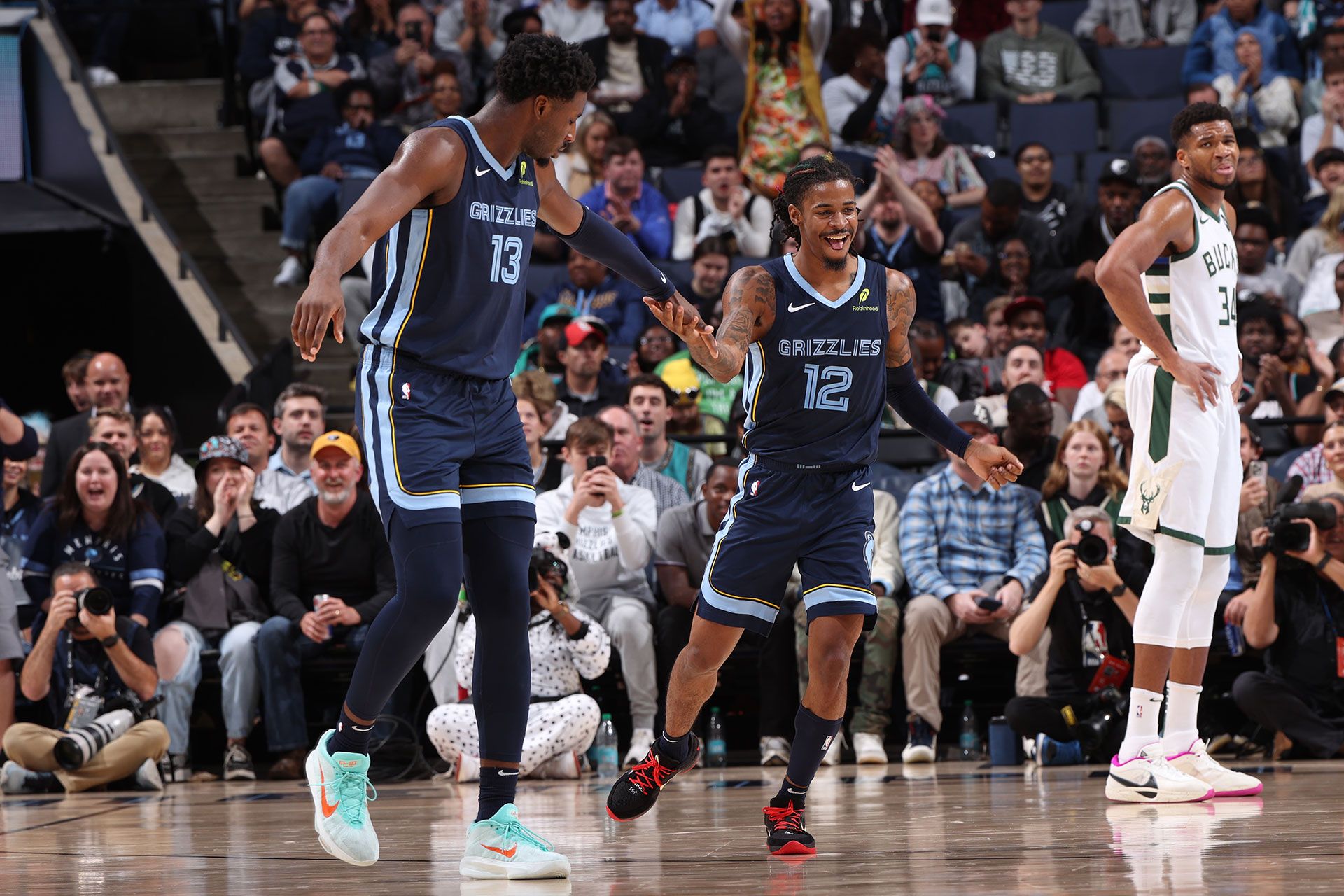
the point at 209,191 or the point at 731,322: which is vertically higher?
the point at 209,191

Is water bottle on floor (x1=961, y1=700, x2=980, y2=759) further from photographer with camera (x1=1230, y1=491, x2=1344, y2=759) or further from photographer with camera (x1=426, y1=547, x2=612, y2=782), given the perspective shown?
photographer with camera (x1=426, y1=547, x2=612, y2=782)

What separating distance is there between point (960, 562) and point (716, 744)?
152 cm

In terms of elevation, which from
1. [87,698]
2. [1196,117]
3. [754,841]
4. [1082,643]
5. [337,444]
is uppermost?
[1196,117]

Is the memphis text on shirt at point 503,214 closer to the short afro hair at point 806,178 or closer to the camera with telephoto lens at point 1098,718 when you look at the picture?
the short afro hair at point 806,178

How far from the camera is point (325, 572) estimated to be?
26.3ft

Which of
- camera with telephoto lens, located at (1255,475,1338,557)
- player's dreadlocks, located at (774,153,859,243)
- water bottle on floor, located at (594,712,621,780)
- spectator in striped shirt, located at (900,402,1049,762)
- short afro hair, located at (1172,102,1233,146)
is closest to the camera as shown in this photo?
player's dreadlocks, located at (774,153,859,243)

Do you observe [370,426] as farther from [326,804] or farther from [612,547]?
[612,547]

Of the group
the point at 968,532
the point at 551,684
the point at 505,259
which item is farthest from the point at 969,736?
the point at 505,259

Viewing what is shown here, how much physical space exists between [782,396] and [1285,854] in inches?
69.6

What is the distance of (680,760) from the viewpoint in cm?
461

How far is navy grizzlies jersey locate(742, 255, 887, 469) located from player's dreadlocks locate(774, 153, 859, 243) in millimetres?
220

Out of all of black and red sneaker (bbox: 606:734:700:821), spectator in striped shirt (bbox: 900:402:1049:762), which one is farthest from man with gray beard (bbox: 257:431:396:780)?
black and red sneaker (bbox: 606:734:700:821)

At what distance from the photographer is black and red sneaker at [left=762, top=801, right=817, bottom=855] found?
4.12m

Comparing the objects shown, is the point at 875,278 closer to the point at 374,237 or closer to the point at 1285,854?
the point at 374,237
